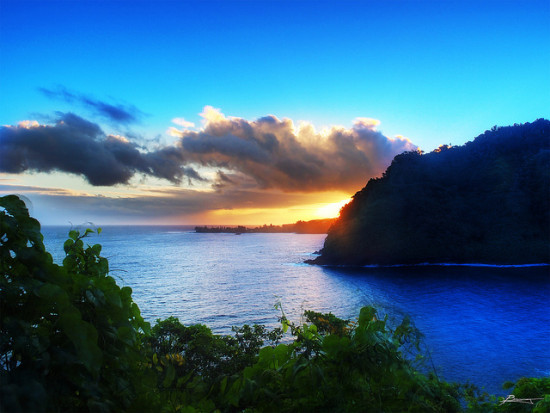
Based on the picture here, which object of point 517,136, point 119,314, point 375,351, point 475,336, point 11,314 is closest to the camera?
point 11,314

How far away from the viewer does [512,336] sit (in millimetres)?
29609

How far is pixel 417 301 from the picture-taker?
4256 centimetres

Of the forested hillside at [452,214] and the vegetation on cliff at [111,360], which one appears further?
the forested hillside at [452,214]

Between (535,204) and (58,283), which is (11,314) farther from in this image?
(535,204)

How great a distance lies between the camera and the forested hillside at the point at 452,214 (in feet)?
227

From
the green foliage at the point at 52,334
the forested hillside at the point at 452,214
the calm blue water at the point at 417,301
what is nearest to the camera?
the green foliage at the point at 52,334

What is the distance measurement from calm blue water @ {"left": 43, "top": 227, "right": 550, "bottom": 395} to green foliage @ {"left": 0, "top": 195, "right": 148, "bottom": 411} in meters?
13.2

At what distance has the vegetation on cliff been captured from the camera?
136cm

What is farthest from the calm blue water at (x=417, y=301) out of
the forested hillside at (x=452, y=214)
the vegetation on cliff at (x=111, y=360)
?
the vegetation on cliff at (x=111, y=360)

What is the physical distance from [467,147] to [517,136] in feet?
36.6

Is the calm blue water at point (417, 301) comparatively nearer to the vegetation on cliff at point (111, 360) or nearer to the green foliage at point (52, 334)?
the vegetation on cliff at point (111, 360)

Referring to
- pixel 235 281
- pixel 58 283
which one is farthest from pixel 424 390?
pixel 235 281

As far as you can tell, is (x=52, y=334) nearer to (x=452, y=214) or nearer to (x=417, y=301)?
(x=417, y=301)

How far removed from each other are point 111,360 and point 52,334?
31 cm
